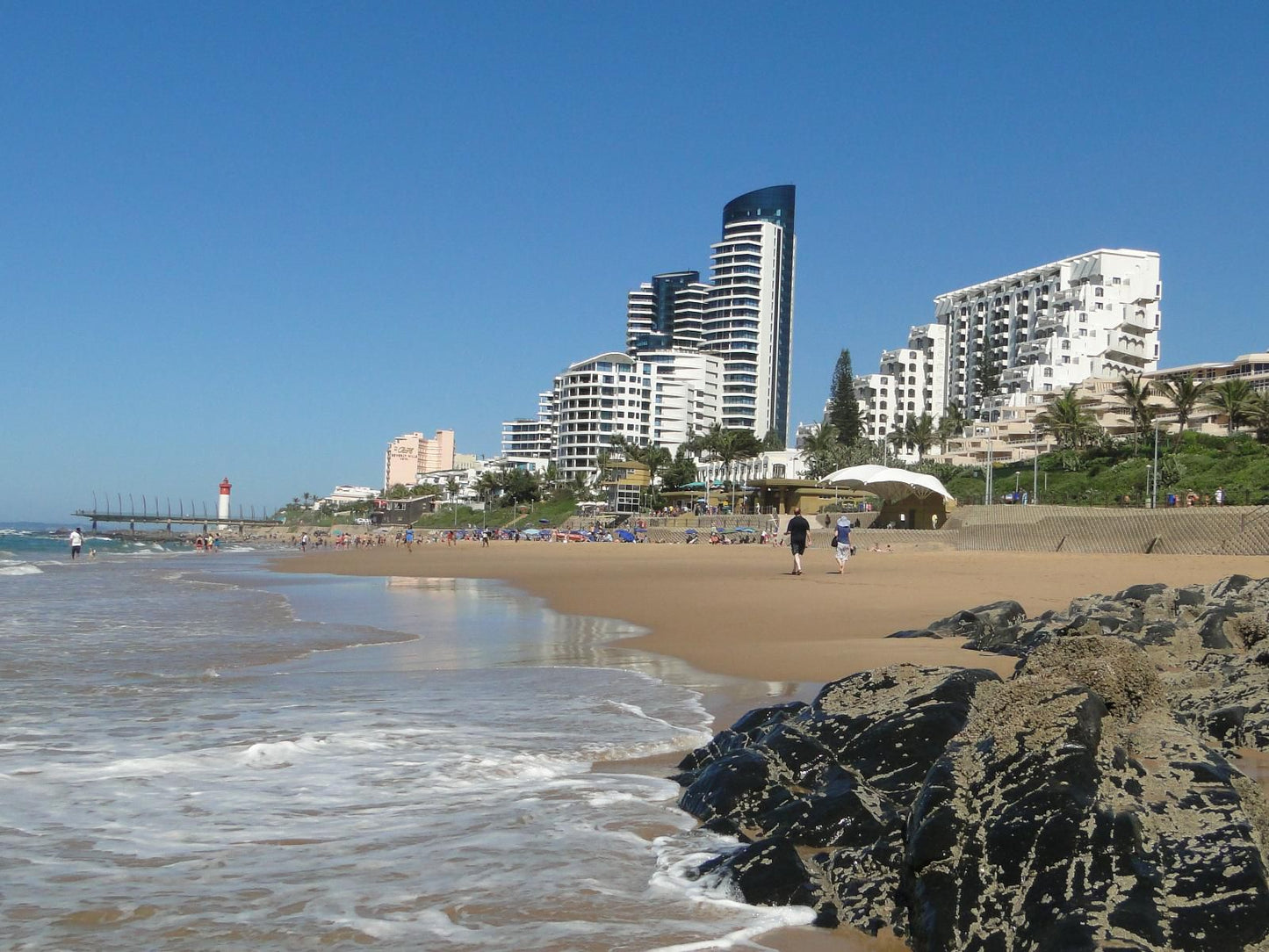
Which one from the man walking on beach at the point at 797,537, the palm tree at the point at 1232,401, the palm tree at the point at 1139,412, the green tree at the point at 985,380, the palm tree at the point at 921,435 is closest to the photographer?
the man walking on beach at the point at 797,537

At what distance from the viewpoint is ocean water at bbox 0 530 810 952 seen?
3793mm

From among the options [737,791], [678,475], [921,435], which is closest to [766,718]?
[737,791]

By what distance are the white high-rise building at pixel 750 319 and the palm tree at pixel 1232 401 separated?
87.2 meters

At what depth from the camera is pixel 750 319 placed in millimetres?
163250

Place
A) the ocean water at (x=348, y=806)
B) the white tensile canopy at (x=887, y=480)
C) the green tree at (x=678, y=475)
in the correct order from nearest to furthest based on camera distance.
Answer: the ocean water at (x=348, y=806)
the white tensile canopy at (x=887, y=480)
the green tree at (x=678, y=475)

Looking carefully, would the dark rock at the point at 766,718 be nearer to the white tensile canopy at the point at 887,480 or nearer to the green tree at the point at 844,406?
the white tensile canopy at the point at 887,480

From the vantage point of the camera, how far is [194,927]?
371 cm

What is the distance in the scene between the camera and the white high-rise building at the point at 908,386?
432ft

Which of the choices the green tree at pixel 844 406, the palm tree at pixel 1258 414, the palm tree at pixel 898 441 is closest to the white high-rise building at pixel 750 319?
the green tree at pixel 844 406

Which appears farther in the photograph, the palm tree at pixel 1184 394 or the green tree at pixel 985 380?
the green tree at pixel 985 380

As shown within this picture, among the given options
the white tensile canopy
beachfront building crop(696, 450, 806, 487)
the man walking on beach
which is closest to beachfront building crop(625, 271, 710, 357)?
beachfront building crop(696, 450, 806, 487)

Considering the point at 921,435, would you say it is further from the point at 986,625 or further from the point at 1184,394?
the point at 986,625

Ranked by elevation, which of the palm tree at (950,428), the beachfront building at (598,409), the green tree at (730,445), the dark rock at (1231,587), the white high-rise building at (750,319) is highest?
the white high-rise building at (750,319)

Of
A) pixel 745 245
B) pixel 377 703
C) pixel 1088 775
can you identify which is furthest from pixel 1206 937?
pixel 745 245
